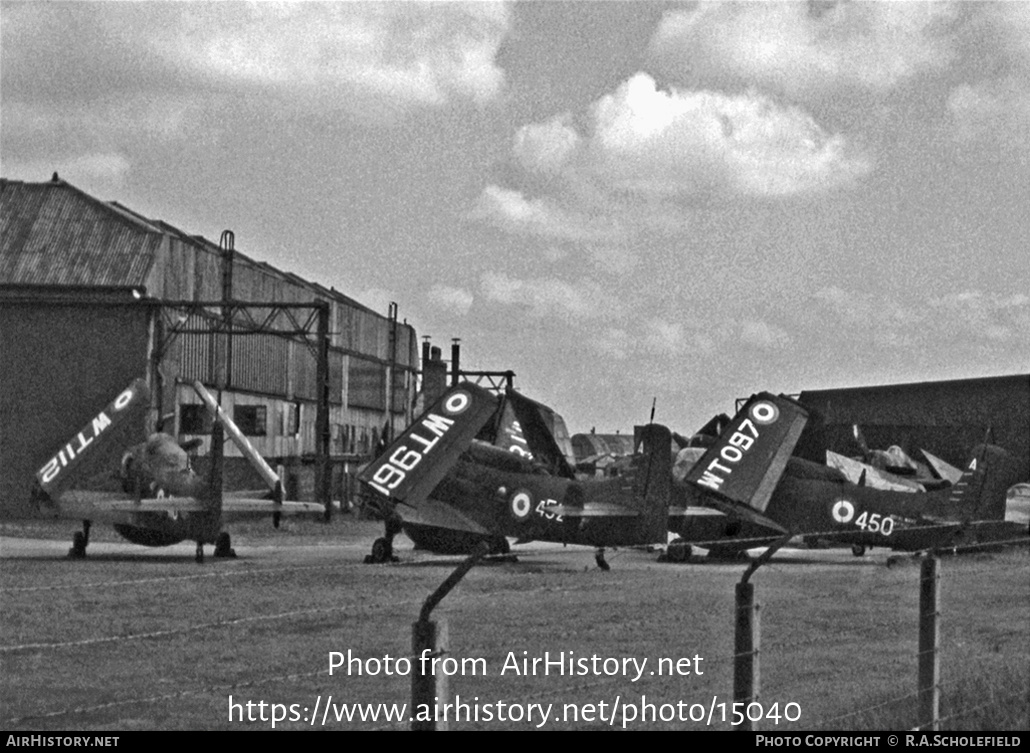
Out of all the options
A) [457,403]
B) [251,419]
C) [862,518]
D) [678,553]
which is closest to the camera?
[457,403]

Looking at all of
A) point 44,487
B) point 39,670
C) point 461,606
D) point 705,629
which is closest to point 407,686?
point 39,670

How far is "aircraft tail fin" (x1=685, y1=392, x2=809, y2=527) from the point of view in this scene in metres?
21.0

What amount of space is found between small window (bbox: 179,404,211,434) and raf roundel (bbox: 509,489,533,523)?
22.7m

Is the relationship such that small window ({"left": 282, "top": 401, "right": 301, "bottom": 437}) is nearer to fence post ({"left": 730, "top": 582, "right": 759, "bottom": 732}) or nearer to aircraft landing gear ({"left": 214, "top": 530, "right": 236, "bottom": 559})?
aircraft landing gear ({"left": 214, "top": 530, "right": 236, "bottom": 559})

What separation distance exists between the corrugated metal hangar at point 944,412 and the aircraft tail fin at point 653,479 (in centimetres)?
2262

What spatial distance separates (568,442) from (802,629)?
41936 mm

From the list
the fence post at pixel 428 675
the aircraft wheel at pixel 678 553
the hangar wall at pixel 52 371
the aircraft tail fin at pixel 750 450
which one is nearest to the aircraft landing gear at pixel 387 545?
the aircraft wheel at pixel 678 553

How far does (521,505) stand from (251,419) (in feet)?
92.6

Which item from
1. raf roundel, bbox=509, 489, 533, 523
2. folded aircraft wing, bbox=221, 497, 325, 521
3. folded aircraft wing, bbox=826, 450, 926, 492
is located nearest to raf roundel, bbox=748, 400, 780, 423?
raf roundel, bbox=509, 489, 533, 523

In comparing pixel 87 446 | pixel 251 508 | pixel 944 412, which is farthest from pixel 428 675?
pixel 944 412

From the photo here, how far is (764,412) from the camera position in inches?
839

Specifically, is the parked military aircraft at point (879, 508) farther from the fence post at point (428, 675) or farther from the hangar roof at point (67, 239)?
the hangar roof at point (67, 239)

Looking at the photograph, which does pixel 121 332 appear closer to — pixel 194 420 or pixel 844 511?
pixel 194 420

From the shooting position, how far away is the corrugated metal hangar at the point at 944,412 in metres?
49.0
